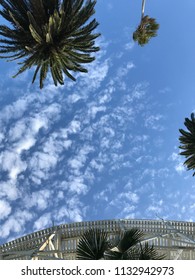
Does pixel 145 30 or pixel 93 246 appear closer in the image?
pixel 93 246

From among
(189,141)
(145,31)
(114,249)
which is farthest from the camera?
(189,141)

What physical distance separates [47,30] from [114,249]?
24.5 ft

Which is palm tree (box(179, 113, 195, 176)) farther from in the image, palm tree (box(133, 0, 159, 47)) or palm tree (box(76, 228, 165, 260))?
palm tree (box(76, 228, 165, 260))

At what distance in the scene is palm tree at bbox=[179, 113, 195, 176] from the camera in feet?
53.7

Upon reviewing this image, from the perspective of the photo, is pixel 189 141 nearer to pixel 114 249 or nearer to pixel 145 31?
pixel 145 31

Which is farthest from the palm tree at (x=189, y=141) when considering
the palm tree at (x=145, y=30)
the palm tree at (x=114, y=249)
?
the palm tree at (x=114, y=249)

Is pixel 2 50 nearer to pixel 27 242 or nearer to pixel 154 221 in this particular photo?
pixel 27 242

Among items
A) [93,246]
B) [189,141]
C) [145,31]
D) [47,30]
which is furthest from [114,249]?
[189,141]

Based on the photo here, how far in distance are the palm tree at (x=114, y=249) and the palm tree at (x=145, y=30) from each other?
5.05 m

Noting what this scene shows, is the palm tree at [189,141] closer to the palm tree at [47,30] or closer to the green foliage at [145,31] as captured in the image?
the palm tree at [47,30]

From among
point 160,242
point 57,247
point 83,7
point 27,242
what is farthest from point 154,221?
point 83,7

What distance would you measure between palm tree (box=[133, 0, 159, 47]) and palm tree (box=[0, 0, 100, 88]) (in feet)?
10.1

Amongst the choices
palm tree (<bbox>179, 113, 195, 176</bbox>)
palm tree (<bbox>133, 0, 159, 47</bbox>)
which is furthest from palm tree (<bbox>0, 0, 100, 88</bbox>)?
palm tree (<bbox>179, 113, 195, 176</bbox>)

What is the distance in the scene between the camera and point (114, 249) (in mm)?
5516
